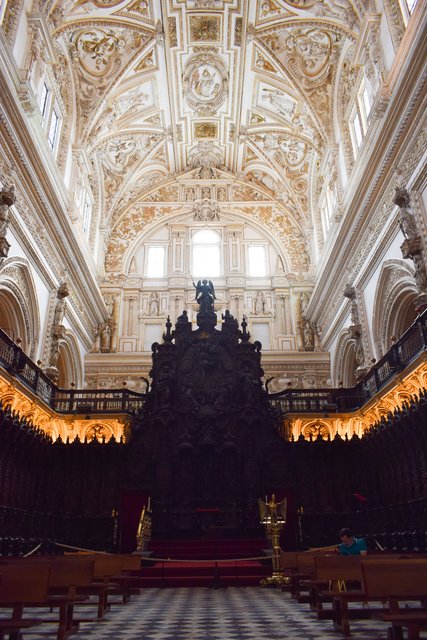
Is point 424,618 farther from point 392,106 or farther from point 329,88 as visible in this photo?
point 329,88

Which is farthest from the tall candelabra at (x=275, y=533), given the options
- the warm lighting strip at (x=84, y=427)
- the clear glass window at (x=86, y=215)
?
the clear glass window at (x=86, y=215)

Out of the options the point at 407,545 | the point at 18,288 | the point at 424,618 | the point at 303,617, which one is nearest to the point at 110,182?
the point at 18,288

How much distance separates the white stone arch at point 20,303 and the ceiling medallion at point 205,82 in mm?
12362

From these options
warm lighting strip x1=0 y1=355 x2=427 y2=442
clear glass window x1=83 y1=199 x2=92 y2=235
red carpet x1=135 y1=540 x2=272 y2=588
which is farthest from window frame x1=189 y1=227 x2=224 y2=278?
red carpet x1=135 y1=540 x2=272 y2=588

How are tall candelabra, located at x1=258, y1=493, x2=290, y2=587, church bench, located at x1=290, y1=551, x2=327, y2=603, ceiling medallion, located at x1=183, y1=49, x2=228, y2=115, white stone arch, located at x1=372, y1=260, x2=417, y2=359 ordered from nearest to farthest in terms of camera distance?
church bench, located at x1=290, y1=551, x2=327, y2=603 < tall candelabra, located at x1=258, y1=493, x2=290, y2=587 < white stone arch, located at x1=372, y1=260, x2=417, y2=359 < ceiling medallion, located at x1=183, y1=49, x2=228, y2=115

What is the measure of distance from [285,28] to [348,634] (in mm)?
21150

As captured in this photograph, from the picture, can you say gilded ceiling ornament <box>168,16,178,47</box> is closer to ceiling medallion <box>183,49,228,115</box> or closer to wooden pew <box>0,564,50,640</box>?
ceiling medallion <box>183,49,228,115</box>

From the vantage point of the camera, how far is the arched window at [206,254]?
2683 cm

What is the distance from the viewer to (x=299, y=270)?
2636 cm

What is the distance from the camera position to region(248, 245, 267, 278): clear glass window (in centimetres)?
2686

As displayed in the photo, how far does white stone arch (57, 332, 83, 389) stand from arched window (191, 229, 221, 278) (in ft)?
25.0

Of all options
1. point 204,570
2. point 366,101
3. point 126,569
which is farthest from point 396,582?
point 366,101

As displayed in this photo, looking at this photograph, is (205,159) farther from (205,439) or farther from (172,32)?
(205,439)

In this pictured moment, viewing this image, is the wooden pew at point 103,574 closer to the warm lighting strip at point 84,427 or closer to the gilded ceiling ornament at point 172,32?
the warm lighting strip at point 84,427
